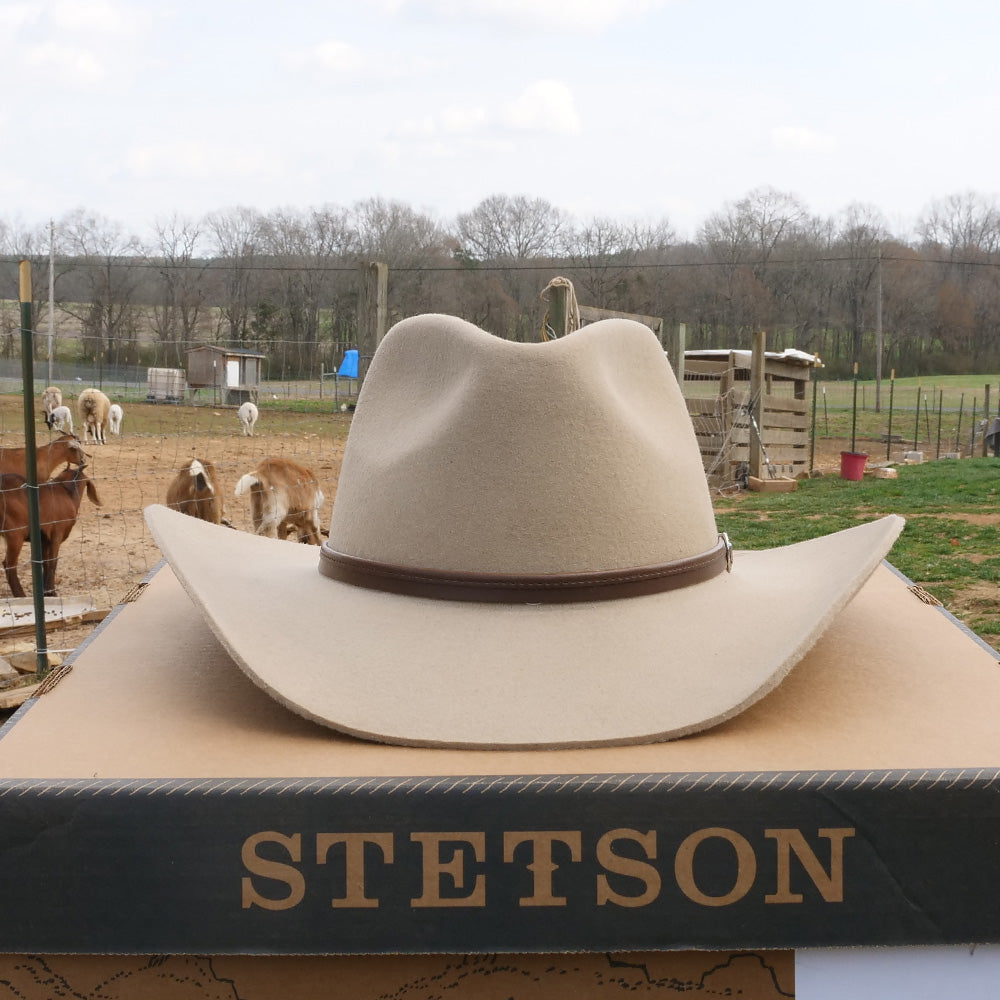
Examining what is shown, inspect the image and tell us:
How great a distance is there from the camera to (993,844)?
123 cm

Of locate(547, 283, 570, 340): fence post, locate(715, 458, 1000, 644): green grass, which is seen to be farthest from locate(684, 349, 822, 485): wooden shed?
locate(547, 283, 570, 340): fence post

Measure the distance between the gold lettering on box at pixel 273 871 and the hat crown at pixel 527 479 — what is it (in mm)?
495

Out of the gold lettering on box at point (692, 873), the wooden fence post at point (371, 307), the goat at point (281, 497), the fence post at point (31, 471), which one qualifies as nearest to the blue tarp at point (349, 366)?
the goat at point (281, 497)

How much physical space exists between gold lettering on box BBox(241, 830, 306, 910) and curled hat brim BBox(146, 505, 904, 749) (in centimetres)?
18

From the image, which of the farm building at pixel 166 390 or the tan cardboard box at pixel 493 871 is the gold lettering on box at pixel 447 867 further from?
the farm building at pixel 166 390

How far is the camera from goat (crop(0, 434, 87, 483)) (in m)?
7.29

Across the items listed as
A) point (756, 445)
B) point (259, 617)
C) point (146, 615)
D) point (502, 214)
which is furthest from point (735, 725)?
point (502, 214)

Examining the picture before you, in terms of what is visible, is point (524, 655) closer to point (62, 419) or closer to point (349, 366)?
point (349, 366)

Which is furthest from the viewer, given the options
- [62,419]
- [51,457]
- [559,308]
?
[62,419]

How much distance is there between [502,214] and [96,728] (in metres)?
35.0

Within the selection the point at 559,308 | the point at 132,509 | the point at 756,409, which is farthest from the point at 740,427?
the point at 559,308

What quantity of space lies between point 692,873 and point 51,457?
23.4ft

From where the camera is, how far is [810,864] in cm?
122

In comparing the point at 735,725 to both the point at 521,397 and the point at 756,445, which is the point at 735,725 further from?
the point at 756,445
